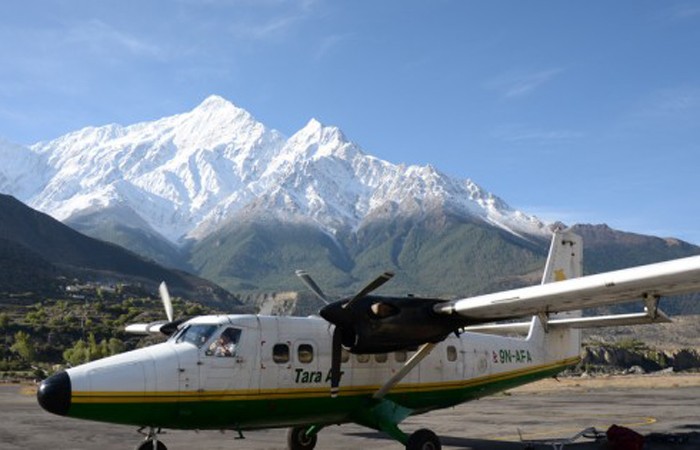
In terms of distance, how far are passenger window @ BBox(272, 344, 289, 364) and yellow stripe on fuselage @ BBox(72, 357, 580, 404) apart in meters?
0.65

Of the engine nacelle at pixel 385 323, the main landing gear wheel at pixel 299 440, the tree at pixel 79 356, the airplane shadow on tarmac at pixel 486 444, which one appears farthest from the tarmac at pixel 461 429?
the tree at pixel 79 356

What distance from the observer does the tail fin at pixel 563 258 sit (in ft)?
72.0

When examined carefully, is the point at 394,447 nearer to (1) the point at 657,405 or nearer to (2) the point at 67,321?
(1) the point at 657,405

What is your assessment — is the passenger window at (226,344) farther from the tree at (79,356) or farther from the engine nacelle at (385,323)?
the tree at (79,356)

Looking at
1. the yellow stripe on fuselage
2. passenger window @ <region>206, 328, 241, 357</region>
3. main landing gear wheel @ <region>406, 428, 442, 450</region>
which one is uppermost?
passenger window @ <region>206, 328, 241, 357</region>

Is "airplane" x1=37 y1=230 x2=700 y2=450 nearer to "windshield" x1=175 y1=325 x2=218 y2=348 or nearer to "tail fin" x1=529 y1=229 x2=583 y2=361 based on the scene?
"windshield" x1=175 y1=325 x2=218 y2=348

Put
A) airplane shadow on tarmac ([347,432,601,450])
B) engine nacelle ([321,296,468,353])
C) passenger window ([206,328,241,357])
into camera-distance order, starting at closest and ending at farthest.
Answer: passenger window ([206,328,241,357]) → engine nacelle ([321,296,468,353]) → airplane shadow on tarmac ([347,432,601,450])

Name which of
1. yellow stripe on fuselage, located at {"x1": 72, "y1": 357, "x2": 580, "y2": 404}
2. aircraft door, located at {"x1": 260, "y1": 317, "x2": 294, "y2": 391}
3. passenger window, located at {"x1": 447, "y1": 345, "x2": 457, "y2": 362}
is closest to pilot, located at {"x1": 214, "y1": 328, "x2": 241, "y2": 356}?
aircraft door, located at {"x1": 260, "y1": 317, "x2": 294, "y2": 391}

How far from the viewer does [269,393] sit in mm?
15695

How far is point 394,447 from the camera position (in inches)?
724

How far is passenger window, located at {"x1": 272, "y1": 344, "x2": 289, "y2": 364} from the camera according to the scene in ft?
52.2

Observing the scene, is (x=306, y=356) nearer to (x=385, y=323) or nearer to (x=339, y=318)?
(x=339, y=318)

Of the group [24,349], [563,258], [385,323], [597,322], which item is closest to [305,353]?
[385,323]

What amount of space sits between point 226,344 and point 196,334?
0.68 metres
